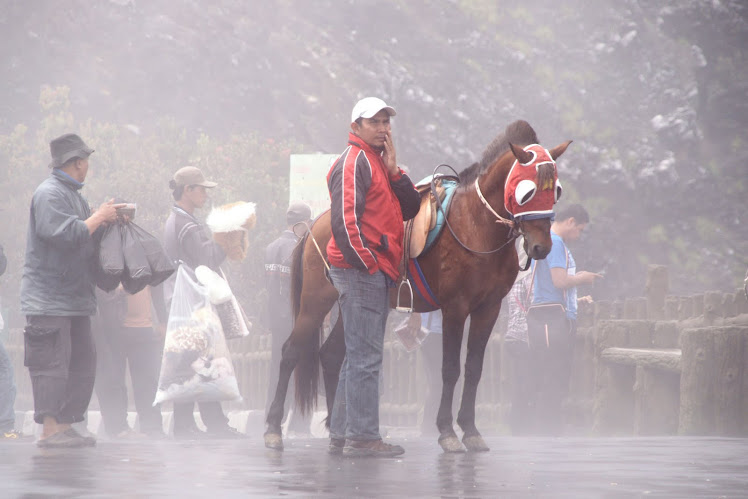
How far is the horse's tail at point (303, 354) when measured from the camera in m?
8.88

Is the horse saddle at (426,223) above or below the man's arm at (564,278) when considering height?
above

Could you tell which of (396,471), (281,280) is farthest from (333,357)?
(281,280)

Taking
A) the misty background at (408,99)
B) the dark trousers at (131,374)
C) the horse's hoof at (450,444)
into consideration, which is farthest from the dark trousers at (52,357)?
the misty background at (408,99)

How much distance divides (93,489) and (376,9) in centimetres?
2685

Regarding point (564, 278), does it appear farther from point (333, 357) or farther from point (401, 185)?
point (401, 185)

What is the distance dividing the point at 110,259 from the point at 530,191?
10.4 ft

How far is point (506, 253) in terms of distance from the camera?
315 inches

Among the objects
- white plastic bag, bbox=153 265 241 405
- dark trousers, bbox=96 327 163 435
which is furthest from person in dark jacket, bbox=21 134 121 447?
dark trousers, bbox=96 327 163 435

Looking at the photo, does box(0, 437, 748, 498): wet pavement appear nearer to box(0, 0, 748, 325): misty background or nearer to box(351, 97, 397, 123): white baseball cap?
box(351, 97, 397, 123): white baseball cap

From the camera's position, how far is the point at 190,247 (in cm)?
1128

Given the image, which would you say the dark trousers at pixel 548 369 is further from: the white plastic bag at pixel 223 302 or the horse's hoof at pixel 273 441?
the horse's hoof at pixel 273 441

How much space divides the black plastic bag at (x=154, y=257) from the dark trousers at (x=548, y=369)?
433cm

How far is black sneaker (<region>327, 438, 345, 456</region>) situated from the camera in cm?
812

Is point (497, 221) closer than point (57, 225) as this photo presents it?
Yes
